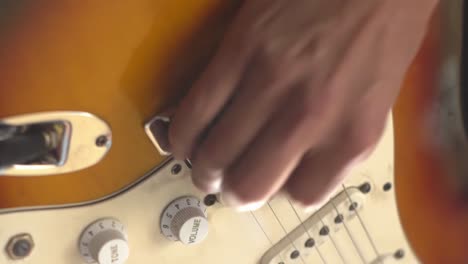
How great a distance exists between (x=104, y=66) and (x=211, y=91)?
0.24 feet

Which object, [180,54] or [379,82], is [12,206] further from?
[379,82]

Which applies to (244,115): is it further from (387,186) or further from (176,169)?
(387,186)

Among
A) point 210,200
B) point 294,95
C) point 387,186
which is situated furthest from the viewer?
point 387,186

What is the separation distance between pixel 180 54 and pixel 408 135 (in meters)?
0.28

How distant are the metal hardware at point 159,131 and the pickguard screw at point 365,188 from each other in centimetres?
22

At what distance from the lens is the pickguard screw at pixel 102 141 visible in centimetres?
46

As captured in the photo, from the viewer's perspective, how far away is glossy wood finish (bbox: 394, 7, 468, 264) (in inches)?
24.7

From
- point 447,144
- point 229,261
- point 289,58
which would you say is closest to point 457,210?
point 447,144

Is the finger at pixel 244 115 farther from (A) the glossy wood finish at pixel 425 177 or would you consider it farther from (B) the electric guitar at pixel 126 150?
(A) the glossy wood finish at pixel 425 177

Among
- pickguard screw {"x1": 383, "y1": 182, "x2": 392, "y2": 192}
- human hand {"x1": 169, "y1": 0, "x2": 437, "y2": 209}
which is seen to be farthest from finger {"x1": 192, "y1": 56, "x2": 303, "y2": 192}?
pickguard screw {"x1": 383, "y1": 182, "x2": 392, "y2": 192}

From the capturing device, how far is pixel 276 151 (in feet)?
1.39

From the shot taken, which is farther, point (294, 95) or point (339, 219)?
point (339, 219)

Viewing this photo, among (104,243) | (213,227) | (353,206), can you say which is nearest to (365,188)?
(353,206)

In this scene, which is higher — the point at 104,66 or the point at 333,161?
the point at 104,66
